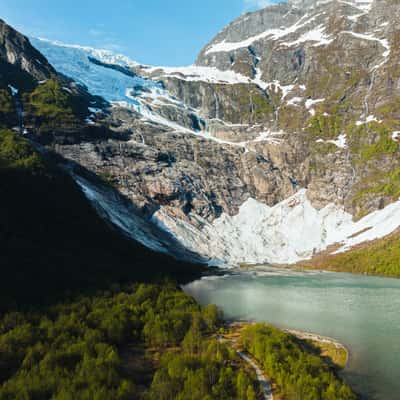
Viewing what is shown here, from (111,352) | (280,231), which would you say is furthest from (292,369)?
(280,231)

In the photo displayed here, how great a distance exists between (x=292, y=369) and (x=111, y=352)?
39.0 feet

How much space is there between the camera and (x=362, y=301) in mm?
53781

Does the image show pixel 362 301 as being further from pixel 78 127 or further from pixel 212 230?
pixel 78 127

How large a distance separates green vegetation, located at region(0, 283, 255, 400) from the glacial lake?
8.47m

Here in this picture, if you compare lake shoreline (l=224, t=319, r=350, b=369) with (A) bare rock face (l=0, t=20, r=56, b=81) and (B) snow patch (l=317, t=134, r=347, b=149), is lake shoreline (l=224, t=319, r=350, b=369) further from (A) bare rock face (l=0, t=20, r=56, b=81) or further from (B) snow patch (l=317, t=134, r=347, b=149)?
(A) bare rock face (l=0, t=20, r=56, b=81)

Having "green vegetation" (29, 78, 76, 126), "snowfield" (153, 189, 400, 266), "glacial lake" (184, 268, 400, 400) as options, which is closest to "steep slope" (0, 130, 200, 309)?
"glacial lake" (184, 268, 400, 400)

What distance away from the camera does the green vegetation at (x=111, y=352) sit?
19.2 meters

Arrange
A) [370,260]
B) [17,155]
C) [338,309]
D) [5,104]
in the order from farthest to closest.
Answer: [5,104]
[370,260]
[17,155]
[338,309]

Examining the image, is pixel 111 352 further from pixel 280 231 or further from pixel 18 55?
pixel 18 55

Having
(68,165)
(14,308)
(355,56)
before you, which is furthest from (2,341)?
(355,56)

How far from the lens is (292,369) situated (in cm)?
2352

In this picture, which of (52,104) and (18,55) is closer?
(52,104)

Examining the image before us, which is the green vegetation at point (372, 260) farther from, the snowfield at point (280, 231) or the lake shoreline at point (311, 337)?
the lake shoreline at point (311, 337)

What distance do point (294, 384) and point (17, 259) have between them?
3085 cm
